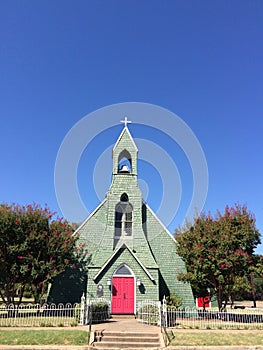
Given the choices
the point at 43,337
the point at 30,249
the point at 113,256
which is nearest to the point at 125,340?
the point at 43,337

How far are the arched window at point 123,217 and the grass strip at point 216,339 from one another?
10526mm

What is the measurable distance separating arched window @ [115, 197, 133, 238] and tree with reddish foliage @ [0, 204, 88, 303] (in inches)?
175

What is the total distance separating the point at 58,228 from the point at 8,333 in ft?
27.7

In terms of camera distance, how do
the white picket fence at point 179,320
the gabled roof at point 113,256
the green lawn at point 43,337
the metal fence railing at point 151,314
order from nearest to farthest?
the green lawn at point 43,337 → the white picket fence at point 179,320 → the metal fence railing at point 151,314 → the gabled roof at point 113,256

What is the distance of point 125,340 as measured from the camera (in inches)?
506

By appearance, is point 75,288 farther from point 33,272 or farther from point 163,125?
point 163,125

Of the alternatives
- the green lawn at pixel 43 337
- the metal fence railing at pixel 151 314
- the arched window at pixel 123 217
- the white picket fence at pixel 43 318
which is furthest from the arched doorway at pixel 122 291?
the green lawn at pixel 43 337

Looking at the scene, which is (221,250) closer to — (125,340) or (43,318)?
A: (125,340)

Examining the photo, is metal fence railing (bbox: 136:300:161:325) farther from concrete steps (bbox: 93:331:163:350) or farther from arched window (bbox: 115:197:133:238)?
arched window (bbox: 115:197:133:238)

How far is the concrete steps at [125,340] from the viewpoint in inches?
485

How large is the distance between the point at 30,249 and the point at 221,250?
12.0 meters

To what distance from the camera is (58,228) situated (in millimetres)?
20719

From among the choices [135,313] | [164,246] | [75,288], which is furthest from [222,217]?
[75,288]

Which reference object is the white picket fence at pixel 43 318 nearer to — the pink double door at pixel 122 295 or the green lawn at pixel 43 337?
the green lawn at pixel 43 337
